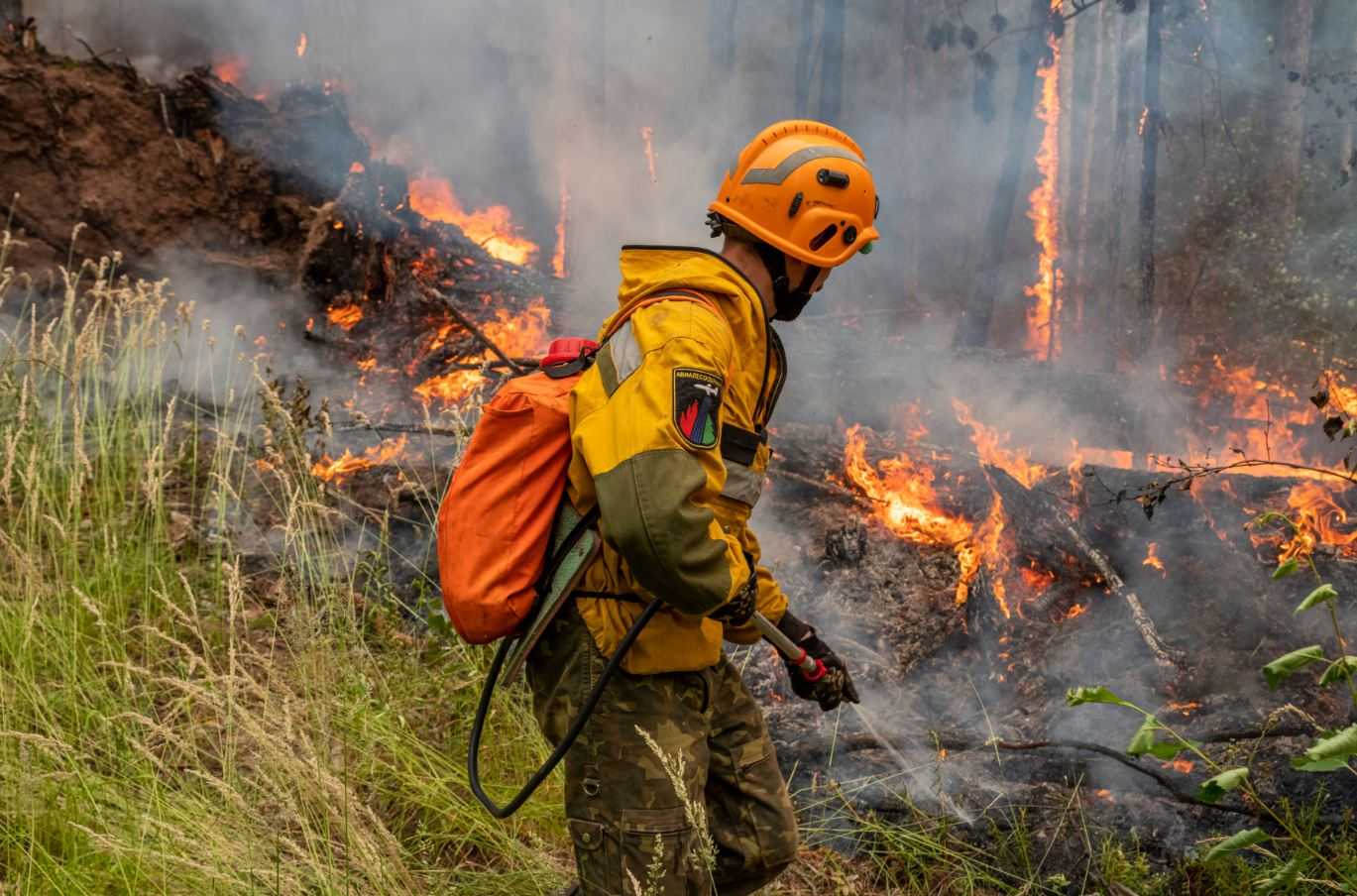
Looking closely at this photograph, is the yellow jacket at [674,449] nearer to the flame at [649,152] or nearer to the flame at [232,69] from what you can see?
the flame at [232,69]

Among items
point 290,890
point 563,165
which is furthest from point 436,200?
point 290,890

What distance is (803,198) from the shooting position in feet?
9.03

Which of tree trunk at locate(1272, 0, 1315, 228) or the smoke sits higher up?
tree trunk at locate(1272, 0, 1315, 228)

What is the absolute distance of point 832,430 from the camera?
6.89 meters

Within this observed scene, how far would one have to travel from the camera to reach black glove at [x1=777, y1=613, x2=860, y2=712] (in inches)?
121

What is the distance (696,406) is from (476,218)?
318 inches

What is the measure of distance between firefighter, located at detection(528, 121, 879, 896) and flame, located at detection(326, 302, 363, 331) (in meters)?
5.29

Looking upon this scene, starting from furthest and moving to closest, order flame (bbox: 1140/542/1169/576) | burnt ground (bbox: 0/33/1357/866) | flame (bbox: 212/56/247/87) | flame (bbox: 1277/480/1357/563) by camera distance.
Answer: flame (bbox: 212/56/247/87)
flame (bbox: 1277/480/1357/563)
flame (bbox: 1140/542/1169/576)
burnt ground (bbox: 0/33/1357/866)

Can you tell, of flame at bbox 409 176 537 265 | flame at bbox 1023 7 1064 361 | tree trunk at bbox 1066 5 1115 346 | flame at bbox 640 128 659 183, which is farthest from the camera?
tree trunk at bbox 1066 5 1115 346

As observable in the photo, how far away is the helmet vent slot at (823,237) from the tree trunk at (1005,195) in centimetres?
740

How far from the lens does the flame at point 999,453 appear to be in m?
6.14

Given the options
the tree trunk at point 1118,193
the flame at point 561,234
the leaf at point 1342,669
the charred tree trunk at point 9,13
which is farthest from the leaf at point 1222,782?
the tree trunk at point 1118,193

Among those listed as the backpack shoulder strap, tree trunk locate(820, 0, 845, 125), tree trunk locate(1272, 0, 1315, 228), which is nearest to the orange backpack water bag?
the backpack shoulder strap

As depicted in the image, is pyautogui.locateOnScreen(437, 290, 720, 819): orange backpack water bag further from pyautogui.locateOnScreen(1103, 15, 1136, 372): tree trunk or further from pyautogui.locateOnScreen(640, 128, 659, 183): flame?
pyautogui.locateOnScreen(1103, 15, 1136, 372): tree trunk
